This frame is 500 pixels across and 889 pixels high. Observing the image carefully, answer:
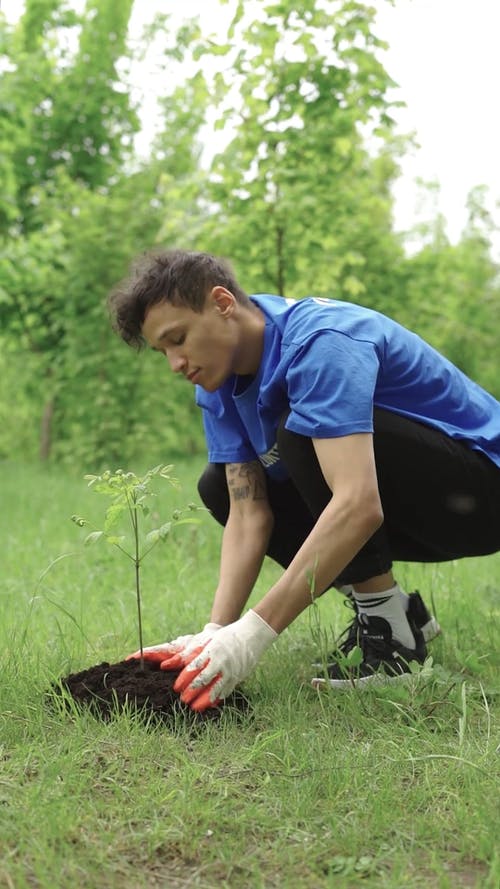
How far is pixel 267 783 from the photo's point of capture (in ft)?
6.07

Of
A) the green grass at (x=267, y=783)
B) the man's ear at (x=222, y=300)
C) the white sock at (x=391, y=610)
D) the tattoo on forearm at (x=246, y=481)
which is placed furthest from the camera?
the tattoo on forearm at (x=246, y=481)

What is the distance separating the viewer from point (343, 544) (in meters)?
2.19

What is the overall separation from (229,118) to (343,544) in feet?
12.4


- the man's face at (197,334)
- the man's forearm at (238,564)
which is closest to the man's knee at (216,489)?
the man's forearm at (238,564)

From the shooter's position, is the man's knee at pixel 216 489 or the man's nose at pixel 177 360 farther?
the man's knee at pixel 216 489

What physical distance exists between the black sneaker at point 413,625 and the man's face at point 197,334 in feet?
2.62

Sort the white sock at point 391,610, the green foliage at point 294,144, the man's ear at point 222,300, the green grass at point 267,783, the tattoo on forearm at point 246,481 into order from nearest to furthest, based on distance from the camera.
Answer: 1. the green grass at point 267,783
2. the man's ear at point 222,300
3. the white sock at point 391,610
4. the tattoo on forearm at point 246,481
5. the green foliage at point 294,144

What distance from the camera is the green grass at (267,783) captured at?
155 cm

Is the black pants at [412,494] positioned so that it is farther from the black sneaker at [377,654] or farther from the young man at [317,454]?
the black sneaker at [377,654]

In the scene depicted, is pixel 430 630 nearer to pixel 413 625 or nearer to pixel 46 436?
pixel 413 625

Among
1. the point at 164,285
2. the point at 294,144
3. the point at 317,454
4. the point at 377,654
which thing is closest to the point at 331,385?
the point at 317,454

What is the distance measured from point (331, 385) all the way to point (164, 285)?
20.5 inches

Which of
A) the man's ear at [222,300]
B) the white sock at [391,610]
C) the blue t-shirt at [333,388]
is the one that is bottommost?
the white sock at [391,610]

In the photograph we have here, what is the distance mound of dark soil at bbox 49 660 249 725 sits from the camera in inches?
86.4
